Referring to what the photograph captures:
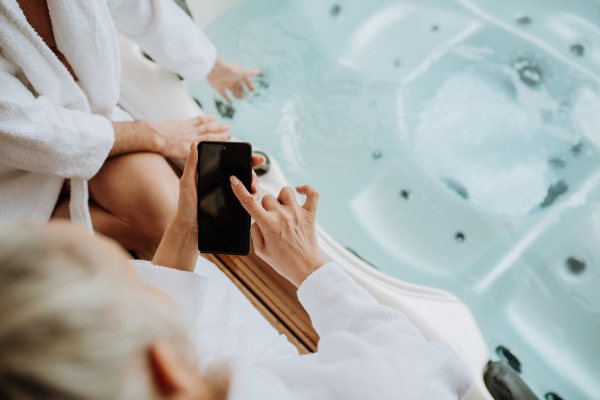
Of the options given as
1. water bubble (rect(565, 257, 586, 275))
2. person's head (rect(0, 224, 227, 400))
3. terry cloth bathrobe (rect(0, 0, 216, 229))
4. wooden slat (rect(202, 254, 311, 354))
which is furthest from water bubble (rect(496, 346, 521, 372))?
terry cloth bathrobe (rect(0, 0, 216, 229))

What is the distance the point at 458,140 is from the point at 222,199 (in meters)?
0.76

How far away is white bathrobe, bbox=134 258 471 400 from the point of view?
326 mm

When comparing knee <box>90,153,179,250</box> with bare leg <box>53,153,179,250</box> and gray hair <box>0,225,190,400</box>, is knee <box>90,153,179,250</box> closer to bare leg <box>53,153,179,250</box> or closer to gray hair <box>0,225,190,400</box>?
bare leg <box>53,153,179,250</box>

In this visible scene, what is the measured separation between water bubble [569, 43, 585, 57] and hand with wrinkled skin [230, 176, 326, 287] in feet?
3.66

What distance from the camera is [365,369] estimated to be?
1.10 ft

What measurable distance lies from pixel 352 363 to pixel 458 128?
89 cm

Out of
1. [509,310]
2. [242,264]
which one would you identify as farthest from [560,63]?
[242,264]

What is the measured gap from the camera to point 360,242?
0.92 m

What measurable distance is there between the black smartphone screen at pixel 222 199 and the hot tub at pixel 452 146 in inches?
6.7

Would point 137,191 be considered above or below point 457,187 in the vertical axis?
below

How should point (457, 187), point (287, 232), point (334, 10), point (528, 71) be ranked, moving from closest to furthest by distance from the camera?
1. point (287, 232)
2. point (457, 187)
3. point (528, 71)
4. point (334, 10)

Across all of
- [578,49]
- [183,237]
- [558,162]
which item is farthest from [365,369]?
[578,49]

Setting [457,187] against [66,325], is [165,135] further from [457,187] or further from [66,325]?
[457,187]

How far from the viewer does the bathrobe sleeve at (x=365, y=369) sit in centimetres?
32
